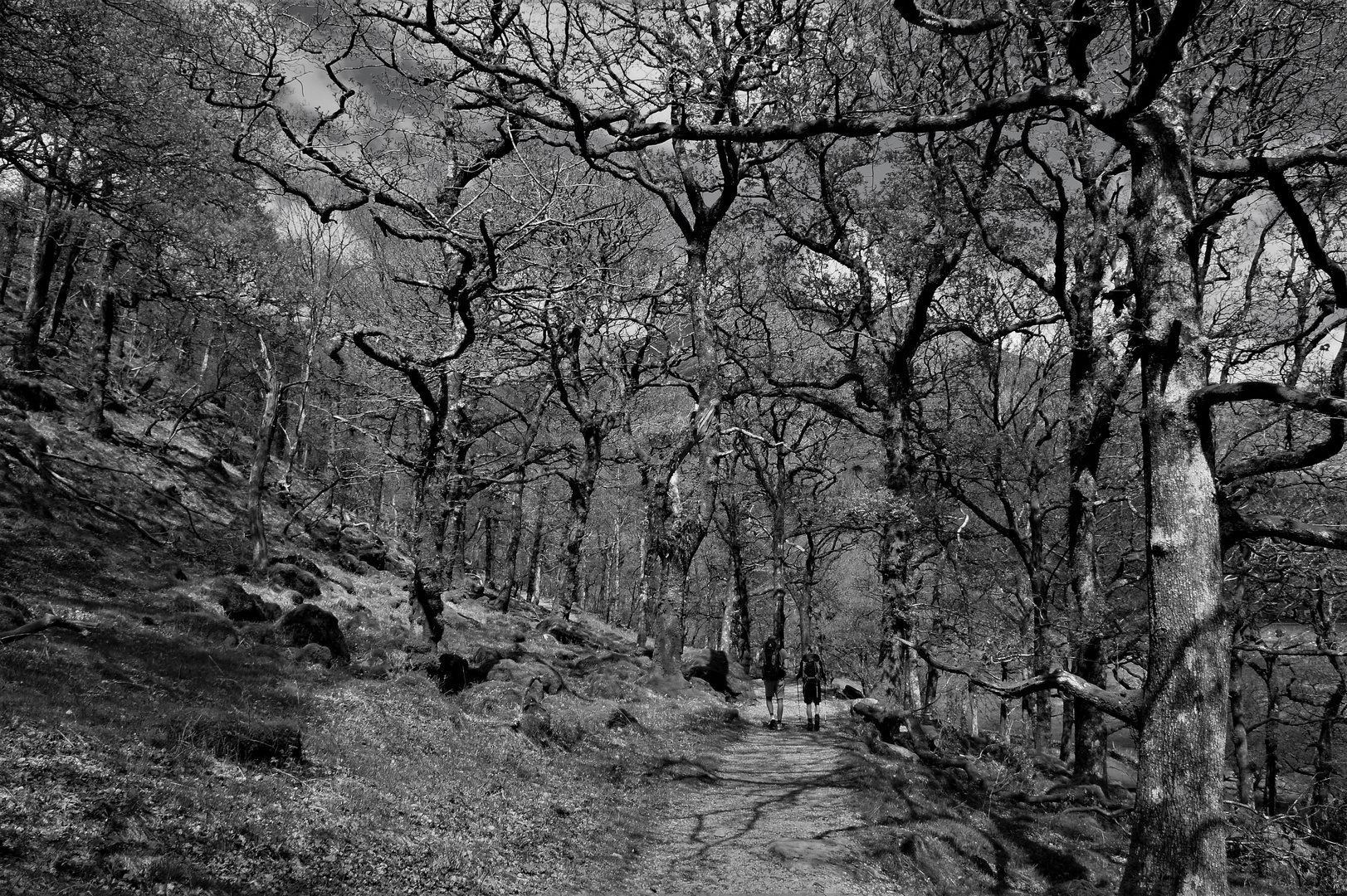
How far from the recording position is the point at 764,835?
10789 mm

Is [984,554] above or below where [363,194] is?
below

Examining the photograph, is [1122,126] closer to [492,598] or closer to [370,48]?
[370,48]

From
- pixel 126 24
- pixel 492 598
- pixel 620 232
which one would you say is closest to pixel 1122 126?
pixel 126 24

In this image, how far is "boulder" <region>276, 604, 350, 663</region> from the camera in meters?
13.6

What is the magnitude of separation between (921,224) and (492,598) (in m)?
28.0

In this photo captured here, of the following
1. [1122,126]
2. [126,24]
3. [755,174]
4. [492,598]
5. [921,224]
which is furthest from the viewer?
[492,598]

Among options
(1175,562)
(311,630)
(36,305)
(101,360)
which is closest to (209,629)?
(311,630)

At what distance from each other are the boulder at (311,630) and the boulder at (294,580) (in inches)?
235

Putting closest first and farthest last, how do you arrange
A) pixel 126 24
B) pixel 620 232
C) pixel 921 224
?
pixel 126 24
pixel 921 224
pixel 620 232

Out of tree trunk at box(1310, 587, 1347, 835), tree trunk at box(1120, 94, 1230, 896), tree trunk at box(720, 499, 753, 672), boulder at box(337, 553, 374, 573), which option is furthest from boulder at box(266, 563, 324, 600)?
tree trunk at box(1310, 587, 1347, 835)

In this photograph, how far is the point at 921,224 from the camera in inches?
703

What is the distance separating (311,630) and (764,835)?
9225 mm

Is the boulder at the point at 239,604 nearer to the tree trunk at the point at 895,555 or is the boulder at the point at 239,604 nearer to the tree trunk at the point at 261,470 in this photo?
the tree trunk at the point at 261,470

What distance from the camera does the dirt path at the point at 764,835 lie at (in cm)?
889
